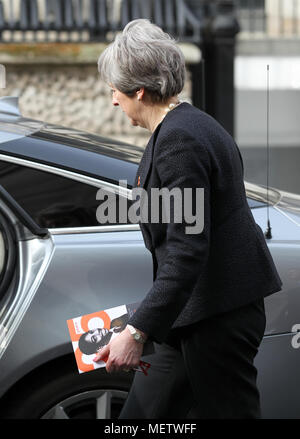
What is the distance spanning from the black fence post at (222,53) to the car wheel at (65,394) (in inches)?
293

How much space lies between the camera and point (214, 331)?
2.20 metres

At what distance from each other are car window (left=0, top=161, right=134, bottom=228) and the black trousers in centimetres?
73

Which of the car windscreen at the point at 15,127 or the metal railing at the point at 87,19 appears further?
the metal railing at the point at 87,19

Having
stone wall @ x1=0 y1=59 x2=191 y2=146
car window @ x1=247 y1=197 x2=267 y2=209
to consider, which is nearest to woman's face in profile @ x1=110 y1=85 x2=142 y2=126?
car window @ x1=247 y1=197 x2=267 y2=209

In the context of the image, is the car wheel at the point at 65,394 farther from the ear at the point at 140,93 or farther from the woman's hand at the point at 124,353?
the ear at the point at 140,93

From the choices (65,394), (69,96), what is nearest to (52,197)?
(65,394)

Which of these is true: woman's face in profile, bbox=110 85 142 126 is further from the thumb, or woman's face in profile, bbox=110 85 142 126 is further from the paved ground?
the paved ground

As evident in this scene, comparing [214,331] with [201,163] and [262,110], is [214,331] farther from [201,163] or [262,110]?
[262,110]

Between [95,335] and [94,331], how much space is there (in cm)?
2

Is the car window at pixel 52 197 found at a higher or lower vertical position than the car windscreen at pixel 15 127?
lower

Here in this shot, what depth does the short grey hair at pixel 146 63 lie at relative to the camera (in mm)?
2186

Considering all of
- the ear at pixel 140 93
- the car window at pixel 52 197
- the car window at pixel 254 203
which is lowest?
the car window at pixel 254 203

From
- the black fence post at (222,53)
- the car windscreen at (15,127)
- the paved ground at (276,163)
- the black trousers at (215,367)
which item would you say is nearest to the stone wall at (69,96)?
the black fence post at (222,53)
